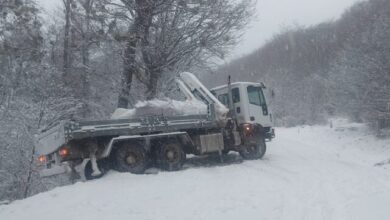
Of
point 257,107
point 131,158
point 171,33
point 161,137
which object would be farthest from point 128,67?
point 131,158

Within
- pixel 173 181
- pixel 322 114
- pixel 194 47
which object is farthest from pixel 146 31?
pixel 322 114

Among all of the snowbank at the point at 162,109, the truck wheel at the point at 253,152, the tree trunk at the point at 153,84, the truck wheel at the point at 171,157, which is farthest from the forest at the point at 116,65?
the truck wheel at the point at 171,157

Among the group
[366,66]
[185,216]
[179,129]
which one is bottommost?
[185,216]

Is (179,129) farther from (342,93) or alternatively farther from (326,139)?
(342,93)

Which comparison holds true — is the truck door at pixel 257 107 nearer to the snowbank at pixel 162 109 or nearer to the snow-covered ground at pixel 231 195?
the snowbank at pixel 162 109

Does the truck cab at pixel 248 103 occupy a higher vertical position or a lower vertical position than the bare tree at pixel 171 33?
lower

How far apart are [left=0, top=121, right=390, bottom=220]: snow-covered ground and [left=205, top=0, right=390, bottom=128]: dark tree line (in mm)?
5376

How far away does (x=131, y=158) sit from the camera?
1250cm

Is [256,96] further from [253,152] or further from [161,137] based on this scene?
[161,137]

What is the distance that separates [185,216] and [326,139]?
17.0m

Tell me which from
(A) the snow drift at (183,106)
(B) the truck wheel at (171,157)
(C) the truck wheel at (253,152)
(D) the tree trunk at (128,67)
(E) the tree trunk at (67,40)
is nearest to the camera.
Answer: (B) the truck wheel at (171,157)

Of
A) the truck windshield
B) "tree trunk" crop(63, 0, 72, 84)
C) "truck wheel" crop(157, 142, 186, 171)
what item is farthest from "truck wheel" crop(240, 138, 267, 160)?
"tree trunk" crop(63, 0, 72, 84)

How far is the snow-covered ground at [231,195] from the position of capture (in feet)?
26.3

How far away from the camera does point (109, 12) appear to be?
18906 millimetres
